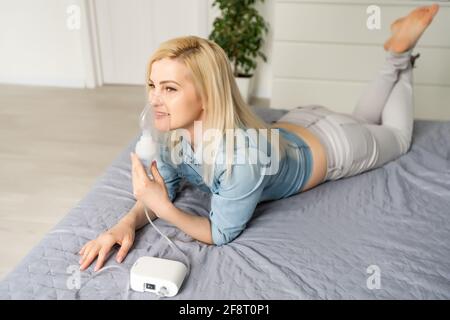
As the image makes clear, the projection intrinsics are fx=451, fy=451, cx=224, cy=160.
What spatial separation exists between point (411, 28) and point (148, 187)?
120 centimetres

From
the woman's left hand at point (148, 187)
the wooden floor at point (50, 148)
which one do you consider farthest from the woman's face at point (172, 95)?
the wooden floor at point (50, 148)

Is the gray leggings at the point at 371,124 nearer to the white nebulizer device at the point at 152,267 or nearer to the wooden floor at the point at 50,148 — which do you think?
the white nebulizer device at the point at 152,267

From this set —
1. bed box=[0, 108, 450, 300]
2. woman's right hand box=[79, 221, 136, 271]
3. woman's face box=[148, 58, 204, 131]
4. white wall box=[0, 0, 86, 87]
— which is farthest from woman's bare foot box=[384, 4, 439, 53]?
white wall box=[0, 0, 86, 87]

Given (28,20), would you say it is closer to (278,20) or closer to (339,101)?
(278,20)

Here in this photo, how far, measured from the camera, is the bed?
1.06m

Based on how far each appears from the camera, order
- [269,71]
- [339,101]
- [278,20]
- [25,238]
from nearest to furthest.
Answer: [25,238] < [278,20] < [339,101] < [269,71]

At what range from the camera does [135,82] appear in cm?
346

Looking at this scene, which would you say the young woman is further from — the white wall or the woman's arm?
the white wall

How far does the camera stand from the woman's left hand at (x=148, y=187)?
3.63 feet

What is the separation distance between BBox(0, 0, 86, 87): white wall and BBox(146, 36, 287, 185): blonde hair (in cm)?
237

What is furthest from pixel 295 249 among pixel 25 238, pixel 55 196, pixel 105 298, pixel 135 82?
pixel 135 82

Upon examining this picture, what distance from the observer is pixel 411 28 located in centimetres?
169

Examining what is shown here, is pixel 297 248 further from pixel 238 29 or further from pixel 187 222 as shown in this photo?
pixel 238 29
